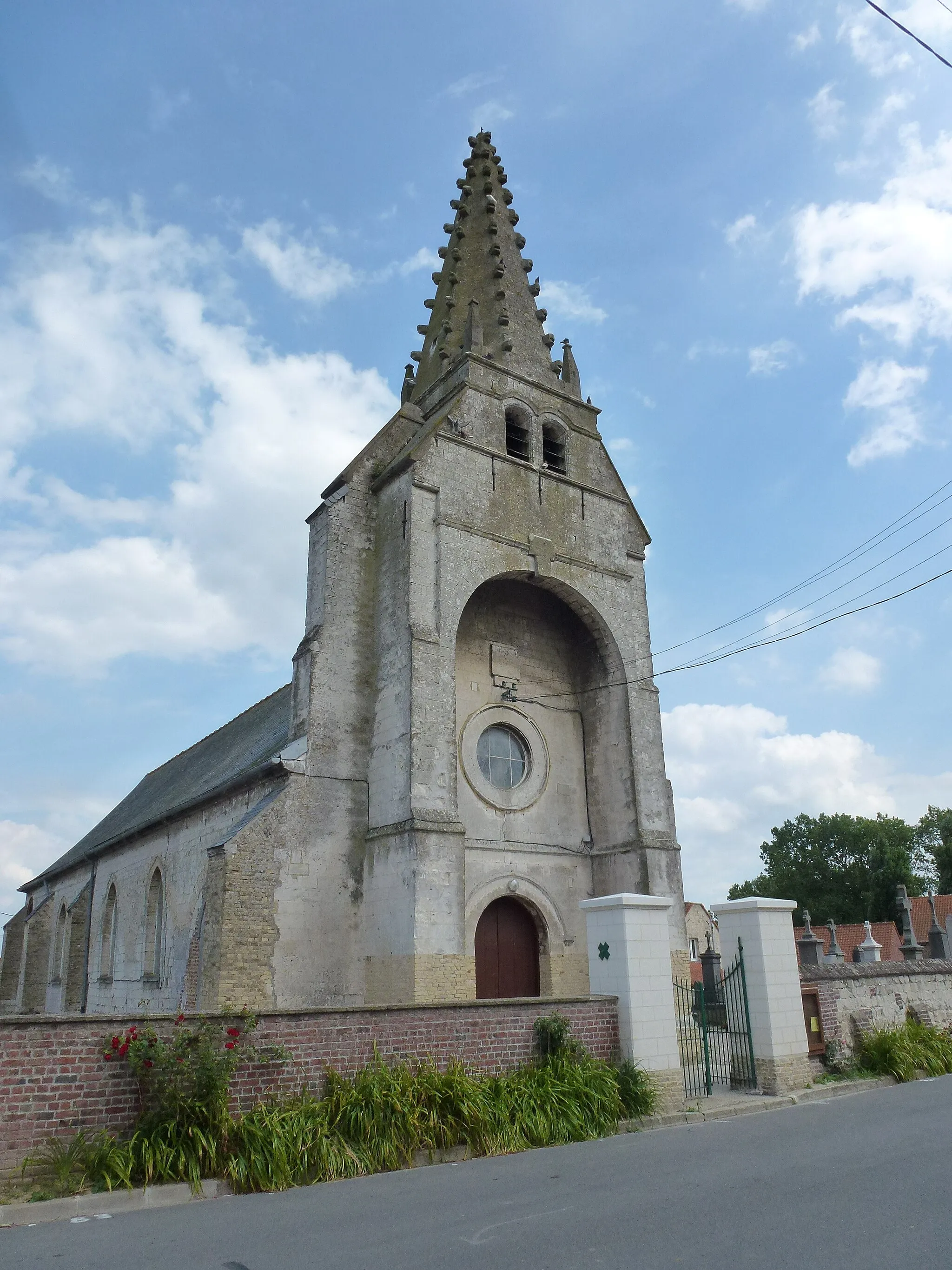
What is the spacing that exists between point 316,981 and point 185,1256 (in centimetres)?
915

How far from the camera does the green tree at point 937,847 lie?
47906mm

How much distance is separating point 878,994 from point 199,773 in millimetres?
17311

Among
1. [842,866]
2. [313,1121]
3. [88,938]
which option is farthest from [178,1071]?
[842,866]

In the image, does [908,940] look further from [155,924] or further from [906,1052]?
[155,924]

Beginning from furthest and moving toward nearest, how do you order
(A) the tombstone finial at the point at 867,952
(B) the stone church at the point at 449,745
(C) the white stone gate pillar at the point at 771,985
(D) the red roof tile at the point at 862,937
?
1. (D) the red roof tile at the point at 862,937
2. (A) the tombstone finial at the point at 867,952
3. (B) the stone church at the point at 449,745
4. (C) the white stone gate pillar at the point at 771,985

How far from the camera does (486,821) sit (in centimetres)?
1672

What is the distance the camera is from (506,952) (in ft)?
54.1

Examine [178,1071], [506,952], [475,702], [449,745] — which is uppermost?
[475,702]

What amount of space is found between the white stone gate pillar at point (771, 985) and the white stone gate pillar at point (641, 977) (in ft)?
3.76

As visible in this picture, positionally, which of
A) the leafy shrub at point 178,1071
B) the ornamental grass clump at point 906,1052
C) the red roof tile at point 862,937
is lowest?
the ornamental grass clump at point 906,1052

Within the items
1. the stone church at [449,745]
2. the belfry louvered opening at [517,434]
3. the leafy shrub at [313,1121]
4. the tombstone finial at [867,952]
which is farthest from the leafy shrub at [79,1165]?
the tombstone finial at [867,952]

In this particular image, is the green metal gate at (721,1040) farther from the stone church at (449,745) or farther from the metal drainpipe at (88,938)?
the metal drainpipe at (88,938)

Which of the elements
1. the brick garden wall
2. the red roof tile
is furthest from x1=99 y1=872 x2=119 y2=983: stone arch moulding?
the red roof tile

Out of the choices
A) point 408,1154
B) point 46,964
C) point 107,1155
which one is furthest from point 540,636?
point 46,964
